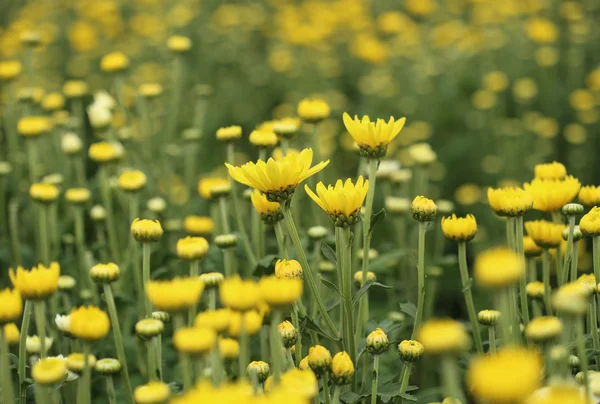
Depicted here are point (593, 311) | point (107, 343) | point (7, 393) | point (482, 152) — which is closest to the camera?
point (7, 393)

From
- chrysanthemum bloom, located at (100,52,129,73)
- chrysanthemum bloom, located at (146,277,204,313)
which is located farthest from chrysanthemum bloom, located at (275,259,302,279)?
chrysanthemum bloom, located at (100,52,129,73)

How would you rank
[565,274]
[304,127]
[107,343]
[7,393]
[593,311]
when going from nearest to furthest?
[7,393]
[593,311]
[565,274]
[107,343]
[304,127]

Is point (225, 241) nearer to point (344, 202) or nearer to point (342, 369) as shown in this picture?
point (344, 202)

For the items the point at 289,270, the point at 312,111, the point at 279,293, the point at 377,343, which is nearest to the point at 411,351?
the point at 377,343

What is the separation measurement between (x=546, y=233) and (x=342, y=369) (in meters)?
0.77

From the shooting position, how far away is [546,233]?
194 centimetres

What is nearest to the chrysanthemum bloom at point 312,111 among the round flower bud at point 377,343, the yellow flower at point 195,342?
the round flower bud at point 377,343

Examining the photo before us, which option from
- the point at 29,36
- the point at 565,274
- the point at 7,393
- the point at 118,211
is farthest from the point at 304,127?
the point at 7,393

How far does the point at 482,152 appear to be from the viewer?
14.6ft

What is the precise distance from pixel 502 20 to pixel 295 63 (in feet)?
5.41

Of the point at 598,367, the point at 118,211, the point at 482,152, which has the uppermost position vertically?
the point at 598,367

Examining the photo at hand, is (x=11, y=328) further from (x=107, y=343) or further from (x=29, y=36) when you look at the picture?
(x=29, y=36)

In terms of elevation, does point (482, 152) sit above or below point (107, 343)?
below

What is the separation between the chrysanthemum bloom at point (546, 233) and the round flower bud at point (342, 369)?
2.42 feet
